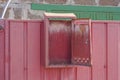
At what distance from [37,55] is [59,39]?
322 millimetres

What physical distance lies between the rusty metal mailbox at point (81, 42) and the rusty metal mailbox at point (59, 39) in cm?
8

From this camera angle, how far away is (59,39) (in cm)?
382

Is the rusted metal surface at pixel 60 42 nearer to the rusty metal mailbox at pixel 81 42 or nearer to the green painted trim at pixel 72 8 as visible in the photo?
the rusty metal mailbox at pixel 81 42

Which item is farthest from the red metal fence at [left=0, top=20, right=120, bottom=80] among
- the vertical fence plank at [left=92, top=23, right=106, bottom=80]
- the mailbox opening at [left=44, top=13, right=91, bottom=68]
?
the mailbox opening at [left=44, top=13, right=91, bottom=68]

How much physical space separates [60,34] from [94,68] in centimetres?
60

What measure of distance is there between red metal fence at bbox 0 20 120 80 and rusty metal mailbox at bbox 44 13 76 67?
94mm

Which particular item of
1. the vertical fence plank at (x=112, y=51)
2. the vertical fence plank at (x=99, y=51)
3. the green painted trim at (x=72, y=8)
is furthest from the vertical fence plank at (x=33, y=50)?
the green painted trim at (x=72, y=8)

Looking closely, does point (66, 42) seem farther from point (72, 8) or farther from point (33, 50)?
point (72, 8)

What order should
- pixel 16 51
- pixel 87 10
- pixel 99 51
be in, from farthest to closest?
pixel 87 10, pixel 99 51, pixel 16 51

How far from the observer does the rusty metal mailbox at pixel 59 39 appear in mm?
3762

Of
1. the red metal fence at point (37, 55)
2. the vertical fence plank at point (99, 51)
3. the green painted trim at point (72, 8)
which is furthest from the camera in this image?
the green painted trim at point (72, 8)

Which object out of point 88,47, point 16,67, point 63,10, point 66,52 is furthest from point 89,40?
point 63,10

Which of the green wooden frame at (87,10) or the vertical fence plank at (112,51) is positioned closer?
the vertical fence plank at (112,51)

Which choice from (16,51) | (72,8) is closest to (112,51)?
(16,51)
